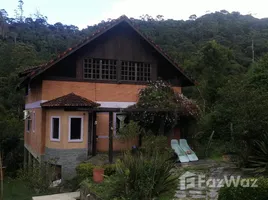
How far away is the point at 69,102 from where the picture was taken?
15.1 meters

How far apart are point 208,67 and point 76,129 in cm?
1653

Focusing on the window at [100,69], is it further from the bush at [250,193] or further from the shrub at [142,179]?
the bush at [250,193]

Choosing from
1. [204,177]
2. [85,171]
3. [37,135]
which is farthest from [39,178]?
[204,177]

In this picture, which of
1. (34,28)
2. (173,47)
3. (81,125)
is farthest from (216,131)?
(34,28)

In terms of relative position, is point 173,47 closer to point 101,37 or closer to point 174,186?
point 101,37

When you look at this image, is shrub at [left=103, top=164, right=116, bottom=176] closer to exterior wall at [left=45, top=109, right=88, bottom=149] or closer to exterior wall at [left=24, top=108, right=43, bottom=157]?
exterior wall at [left=45, top=109, right=88, bottom=149]

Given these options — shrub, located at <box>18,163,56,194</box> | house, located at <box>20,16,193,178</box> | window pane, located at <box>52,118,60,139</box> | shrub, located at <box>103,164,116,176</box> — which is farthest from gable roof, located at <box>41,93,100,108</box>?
shrub, located at <box>103,164,116,176</box>

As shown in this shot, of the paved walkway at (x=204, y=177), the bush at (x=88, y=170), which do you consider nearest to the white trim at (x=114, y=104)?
the bush at (x=88, y=170)

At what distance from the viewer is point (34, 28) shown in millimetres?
69000

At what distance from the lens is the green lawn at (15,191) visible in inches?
Result: 619

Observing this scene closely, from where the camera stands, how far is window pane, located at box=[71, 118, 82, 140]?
15.5 m

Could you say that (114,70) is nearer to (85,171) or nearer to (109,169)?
(85,171)

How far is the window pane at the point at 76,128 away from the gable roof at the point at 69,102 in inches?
38.1

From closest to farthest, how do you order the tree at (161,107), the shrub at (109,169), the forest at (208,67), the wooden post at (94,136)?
the shrub at (109,169)
the forest at (208,67)
the wooden post at (94,136)
the tree at (161,107)
